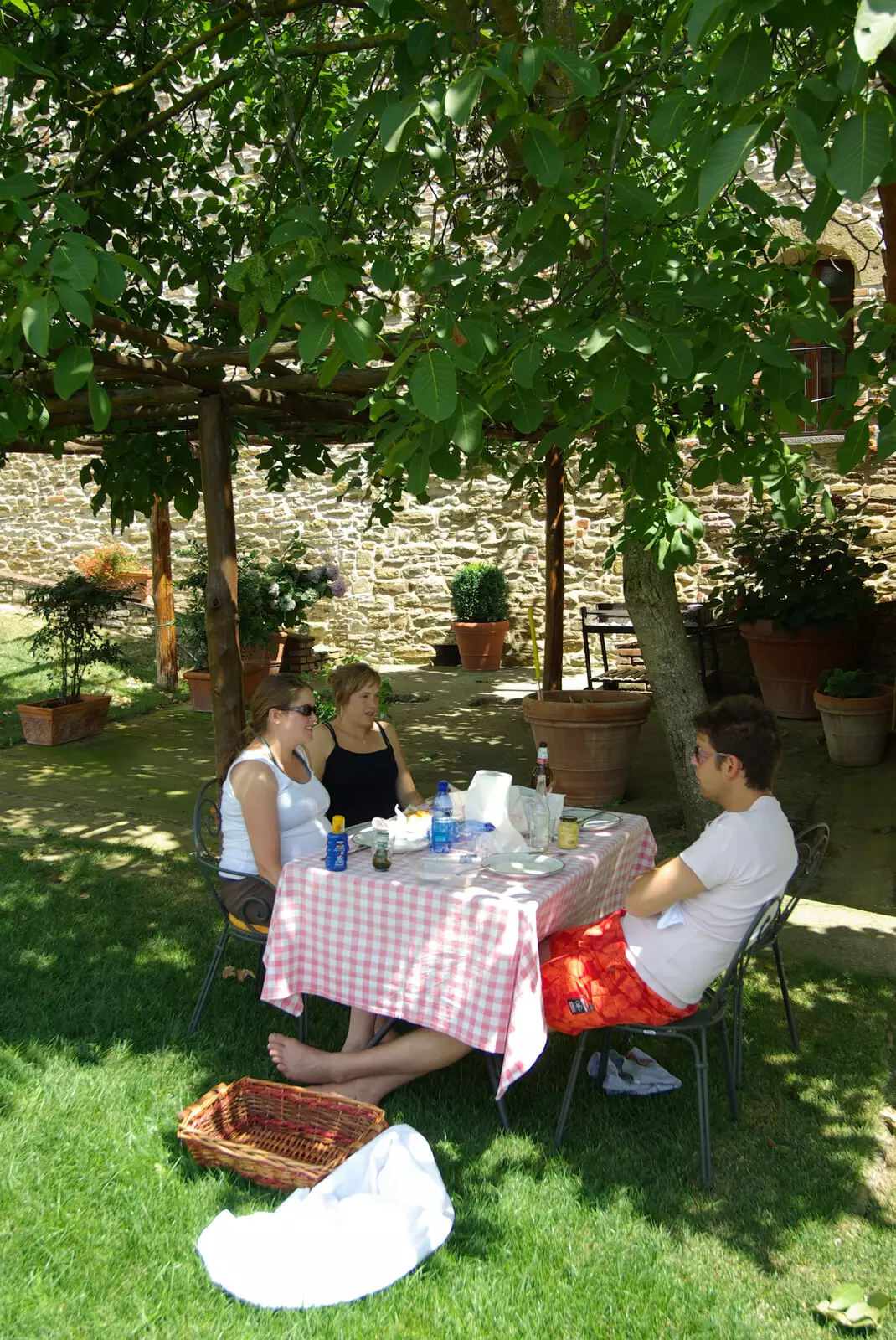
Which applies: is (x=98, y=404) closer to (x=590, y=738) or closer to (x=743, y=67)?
(x=743, y=67)

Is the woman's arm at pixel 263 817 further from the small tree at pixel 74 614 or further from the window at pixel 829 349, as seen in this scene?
the window at pixel 829 349

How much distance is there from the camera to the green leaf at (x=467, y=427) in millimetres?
2803

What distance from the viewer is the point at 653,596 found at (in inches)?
214

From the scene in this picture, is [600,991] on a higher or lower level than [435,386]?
lower

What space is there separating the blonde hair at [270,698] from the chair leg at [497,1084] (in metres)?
1.21

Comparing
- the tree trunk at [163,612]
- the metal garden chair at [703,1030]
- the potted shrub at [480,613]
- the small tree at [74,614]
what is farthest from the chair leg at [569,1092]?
the potted shrub at [480,613]

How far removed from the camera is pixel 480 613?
11.3m

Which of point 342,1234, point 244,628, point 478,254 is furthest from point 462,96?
point 244,628

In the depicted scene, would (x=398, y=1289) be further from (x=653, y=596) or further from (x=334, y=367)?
(x=653, y=596)

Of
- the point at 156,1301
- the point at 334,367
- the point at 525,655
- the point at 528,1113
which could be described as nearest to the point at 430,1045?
the point at 528,1113

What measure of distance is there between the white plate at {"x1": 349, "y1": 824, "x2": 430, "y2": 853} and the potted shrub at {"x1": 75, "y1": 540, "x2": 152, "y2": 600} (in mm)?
7761

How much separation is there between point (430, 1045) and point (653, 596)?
2.95m

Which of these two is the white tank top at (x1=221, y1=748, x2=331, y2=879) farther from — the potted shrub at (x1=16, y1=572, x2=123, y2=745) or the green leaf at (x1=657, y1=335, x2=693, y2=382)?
the potted shrub at (x1=16, y1=572, x2=123, y2=745)

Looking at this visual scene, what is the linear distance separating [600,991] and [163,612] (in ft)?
26.2
